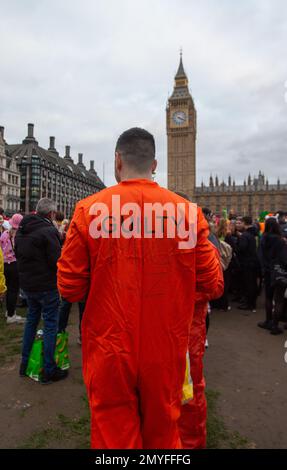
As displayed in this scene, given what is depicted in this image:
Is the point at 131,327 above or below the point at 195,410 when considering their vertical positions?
above

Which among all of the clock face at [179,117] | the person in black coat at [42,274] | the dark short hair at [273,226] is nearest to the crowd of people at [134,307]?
the person in black coat at [42,274]

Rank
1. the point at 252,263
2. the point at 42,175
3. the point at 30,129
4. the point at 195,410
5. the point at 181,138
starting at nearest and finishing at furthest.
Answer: the point at 195,410
the point at 252,263
the point at 42,175
the point at 30,129
the point at 181,138

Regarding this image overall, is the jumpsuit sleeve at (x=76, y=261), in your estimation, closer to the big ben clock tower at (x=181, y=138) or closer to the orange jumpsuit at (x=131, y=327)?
the orange jumpsuit at (x=131, y=327)

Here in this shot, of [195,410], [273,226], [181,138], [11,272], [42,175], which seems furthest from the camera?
[181,138]

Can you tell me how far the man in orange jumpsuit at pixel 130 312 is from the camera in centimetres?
159

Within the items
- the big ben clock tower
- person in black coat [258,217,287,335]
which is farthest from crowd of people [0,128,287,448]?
the big ben clock tower

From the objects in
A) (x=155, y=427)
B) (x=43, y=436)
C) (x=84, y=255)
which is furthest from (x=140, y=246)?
(x=43, y=436)

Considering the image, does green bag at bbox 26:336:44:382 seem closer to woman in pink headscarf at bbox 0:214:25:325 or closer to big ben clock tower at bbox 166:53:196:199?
woman in pink headscarf at bbox 0:214:25:325

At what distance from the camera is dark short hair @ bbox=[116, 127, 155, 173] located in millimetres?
1793

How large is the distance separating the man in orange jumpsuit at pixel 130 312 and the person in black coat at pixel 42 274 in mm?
2336

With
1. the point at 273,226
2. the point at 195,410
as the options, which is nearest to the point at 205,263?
the point at 195,410

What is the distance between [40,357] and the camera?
13.1 ft

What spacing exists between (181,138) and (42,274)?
330 ft

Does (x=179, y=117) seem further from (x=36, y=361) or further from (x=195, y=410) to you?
(x=195, y=410)
